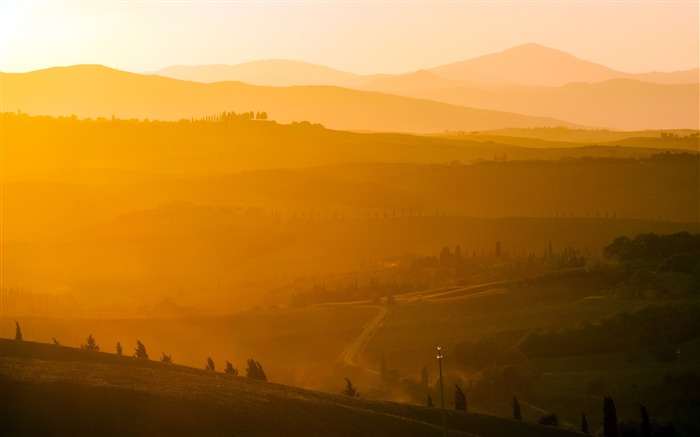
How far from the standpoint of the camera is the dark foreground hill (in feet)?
93.5

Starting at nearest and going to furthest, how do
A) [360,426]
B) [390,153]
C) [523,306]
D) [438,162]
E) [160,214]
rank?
[360,426] < [523,306] < [160,214] < [438,162] < [390,153]

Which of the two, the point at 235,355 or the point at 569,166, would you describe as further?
the point at 569,166

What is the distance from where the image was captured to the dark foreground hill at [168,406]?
A: 28.5 metres

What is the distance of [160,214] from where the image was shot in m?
115

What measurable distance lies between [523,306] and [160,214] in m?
54.0

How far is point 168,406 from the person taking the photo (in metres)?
30.6

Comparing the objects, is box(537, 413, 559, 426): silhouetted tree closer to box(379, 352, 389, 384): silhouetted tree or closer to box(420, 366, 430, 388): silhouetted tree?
box(420, 366, 430, 388): silhouetted tree

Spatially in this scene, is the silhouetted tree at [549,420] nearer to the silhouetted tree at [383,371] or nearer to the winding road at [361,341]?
the silhouetted tree at [383,371]

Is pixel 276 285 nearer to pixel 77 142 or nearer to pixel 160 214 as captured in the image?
pixel 160 214

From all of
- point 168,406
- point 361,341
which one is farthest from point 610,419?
point 361,341

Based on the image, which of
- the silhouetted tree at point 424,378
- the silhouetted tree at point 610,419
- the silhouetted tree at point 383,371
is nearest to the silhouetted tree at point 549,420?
the silhouetted tree at point 610,419

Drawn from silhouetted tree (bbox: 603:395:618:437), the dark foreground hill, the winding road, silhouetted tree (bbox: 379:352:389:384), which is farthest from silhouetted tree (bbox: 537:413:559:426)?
the winding road

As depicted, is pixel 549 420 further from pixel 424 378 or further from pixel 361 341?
→ pixel 361 341

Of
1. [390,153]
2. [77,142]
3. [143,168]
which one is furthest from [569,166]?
[77,142]
